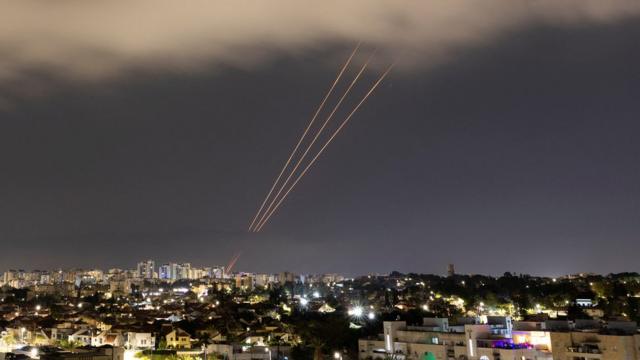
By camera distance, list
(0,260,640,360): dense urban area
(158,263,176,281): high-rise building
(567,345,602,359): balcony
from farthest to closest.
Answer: (158,263,176,281): high-rise building < (0,260,640,360): dense urban area < (567,345,602,359): balcony

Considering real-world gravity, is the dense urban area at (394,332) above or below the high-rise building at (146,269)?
below

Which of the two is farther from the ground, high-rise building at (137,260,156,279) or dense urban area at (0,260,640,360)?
high-rise building at (137,260,156,279)

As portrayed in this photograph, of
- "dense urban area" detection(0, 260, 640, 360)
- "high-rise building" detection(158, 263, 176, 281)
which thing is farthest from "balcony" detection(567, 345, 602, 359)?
"high-rise building" detection(158, 263, 176, 281)

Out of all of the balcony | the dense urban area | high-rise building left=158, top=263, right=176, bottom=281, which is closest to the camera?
the balcony

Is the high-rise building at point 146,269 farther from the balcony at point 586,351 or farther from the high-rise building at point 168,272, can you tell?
the balcony at point 586,351

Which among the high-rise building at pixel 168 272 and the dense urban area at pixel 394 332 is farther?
the high-rise building at pixel 168 272

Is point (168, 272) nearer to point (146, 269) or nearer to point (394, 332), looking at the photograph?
point (146, 269)

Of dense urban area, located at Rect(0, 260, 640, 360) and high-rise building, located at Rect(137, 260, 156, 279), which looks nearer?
dense urban area, located at Rect(0, 260, 640, 360)

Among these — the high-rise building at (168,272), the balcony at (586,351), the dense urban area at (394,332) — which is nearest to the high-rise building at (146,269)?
the high-rise building at (168,272)

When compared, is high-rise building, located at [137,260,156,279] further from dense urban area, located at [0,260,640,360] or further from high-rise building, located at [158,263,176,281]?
dense urban area, located at [0,260,640,360]

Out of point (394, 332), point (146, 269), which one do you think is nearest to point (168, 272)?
point (146, 269)

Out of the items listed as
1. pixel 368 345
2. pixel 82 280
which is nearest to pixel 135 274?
pixel 82 280
